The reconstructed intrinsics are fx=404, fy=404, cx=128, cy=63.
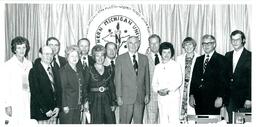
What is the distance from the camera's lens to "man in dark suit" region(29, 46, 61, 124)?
3.13 m

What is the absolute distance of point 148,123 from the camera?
317 cm

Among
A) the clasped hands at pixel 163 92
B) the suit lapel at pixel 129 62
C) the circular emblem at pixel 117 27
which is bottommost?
the clasped hands at pixel 163 92

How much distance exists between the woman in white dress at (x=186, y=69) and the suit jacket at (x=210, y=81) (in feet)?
0.15

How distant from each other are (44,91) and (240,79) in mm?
1529

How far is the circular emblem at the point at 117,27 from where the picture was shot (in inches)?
125

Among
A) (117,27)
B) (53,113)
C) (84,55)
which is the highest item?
(117,27)

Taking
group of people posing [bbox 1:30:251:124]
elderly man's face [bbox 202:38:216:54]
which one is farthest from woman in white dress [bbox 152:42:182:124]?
elderly man's face [bbox 202:38:216:54]

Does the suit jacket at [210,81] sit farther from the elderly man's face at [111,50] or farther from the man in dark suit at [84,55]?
the man in dark suit at [84,55]

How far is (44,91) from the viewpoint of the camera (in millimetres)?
3133

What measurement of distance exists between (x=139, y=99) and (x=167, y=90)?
0.23 m

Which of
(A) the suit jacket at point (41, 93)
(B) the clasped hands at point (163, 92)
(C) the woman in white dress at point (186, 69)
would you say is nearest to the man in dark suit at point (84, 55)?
(A) the suit jacket at point (41, 93)

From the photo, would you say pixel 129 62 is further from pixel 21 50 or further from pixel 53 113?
pixel 21 50

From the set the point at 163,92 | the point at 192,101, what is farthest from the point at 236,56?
the point at 163,92

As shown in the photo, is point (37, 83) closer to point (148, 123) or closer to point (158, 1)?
point (148, 123)
